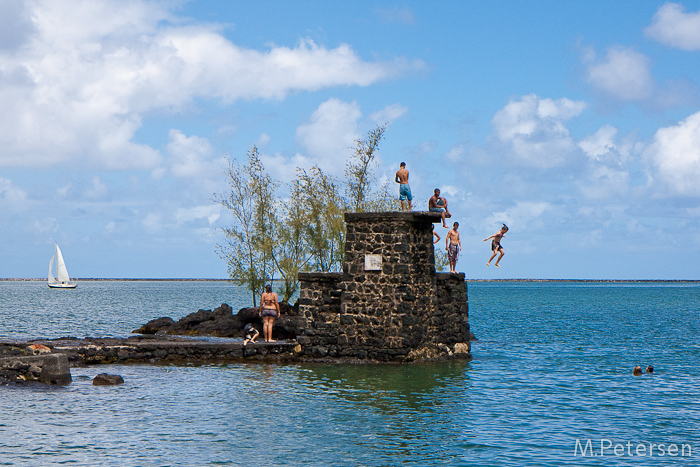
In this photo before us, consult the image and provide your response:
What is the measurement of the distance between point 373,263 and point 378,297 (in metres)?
1.12

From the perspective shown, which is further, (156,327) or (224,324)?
(156,327)

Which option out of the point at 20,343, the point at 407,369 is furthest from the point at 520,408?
the point at 20,343

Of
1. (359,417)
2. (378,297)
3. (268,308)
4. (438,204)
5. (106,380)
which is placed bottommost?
(359,417)

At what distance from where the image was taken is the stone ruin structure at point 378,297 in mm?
23484

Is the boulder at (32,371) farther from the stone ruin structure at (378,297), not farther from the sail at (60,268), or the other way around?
the sail at (60,268)

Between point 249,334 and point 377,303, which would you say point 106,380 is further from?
point 377,303

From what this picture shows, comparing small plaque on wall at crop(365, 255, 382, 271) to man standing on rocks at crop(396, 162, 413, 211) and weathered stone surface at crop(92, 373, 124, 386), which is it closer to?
man standing on rocks at crop(396, 162, 413, 211)

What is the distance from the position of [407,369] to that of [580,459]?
9.77 m

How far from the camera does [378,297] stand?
23.6 m

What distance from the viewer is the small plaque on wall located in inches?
926

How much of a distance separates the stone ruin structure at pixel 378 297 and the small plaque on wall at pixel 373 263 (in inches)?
1.3

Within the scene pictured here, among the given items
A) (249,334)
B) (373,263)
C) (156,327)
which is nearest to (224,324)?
(156,327)

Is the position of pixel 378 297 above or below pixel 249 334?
above

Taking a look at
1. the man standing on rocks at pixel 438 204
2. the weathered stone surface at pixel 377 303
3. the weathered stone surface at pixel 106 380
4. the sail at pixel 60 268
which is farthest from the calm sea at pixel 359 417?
the sail at pixel 60 268
